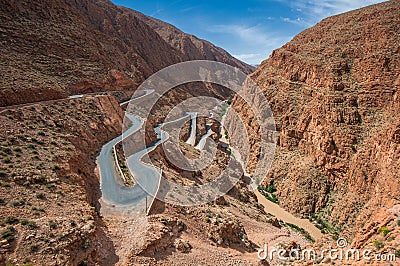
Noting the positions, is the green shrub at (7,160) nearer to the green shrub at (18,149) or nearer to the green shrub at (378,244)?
the green shrub at (18,149)

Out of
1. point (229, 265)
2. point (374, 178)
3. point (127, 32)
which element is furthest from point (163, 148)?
point (127, 32)

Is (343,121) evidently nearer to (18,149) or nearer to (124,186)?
(124,186)

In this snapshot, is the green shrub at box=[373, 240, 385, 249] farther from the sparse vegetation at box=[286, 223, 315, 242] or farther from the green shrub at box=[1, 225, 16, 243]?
the sparse vegetation at box=[286, 223, 315, 242]

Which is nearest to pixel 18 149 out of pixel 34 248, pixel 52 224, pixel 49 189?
pixel 49 189

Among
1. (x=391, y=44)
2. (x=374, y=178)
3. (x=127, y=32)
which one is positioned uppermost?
(x=127, y=32)

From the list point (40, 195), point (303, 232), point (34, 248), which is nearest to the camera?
point (34, 248)

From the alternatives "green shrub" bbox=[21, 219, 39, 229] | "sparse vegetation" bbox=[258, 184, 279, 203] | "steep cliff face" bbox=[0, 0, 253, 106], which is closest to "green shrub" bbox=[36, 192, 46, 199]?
"green shrub" bbox=[21, 219, 39, 229]

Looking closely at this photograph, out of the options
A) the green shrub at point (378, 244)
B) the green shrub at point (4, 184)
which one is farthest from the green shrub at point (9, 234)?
the green shrub at point (378, 244)

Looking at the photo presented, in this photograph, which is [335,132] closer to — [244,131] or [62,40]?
[244,131]

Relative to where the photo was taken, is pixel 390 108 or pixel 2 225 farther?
pixel 390 108
